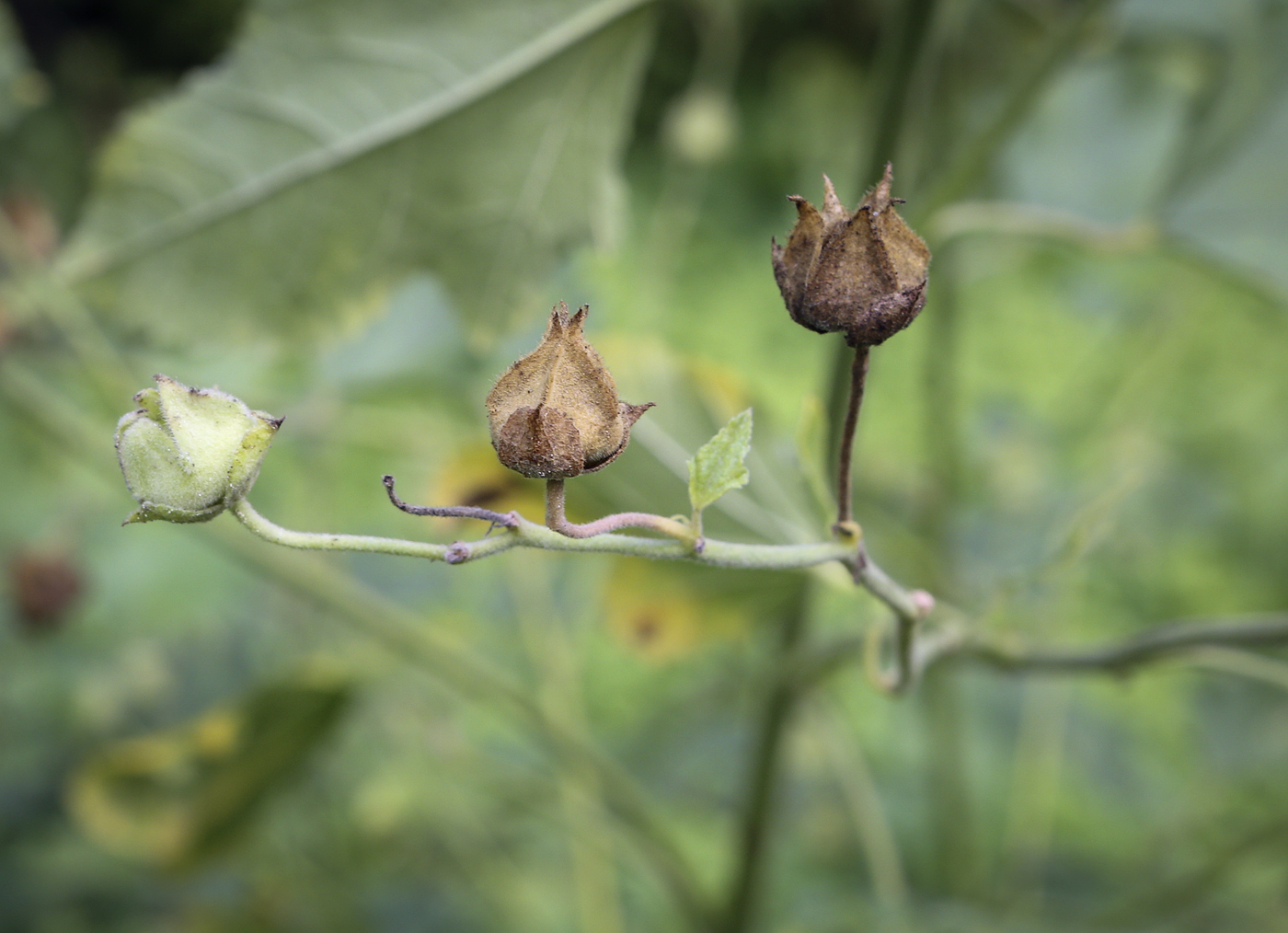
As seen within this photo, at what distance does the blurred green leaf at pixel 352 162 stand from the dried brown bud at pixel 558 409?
0.29m

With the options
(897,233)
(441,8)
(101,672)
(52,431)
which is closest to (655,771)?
(101,672)

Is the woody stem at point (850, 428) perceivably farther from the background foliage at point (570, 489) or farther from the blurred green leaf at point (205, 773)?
the blurred green leaf at point (205, 773)

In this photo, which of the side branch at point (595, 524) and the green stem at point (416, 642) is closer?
the side branch at point (595, 524)

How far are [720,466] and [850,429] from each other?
3 cm

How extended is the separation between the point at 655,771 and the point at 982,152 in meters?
0.72

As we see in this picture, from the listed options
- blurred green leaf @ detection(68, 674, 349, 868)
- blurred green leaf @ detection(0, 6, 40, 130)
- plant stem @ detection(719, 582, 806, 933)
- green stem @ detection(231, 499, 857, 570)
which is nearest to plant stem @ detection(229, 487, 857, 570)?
green stem @ detection(231, 499, 857, 570)

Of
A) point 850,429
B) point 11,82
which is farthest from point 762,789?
point 11,82

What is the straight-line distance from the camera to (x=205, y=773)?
692 mm

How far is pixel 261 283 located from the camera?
0.50 m

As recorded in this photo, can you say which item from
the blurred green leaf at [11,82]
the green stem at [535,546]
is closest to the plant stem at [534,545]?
the green stem at [535,546]

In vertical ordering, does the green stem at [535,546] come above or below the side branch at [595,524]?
below

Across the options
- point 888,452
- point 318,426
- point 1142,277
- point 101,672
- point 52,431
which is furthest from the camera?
point 1142,277

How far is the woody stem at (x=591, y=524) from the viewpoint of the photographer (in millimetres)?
230

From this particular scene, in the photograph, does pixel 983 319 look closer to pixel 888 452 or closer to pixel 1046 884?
pixel 888 452
